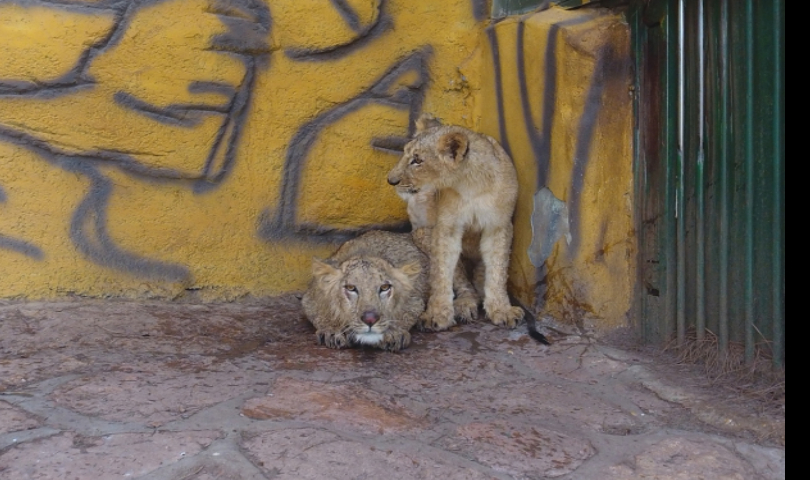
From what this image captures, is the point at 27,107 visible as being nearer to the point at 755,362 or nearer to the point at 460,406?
the point at 460,406

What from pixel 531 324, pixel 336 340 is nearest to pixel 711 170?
pixel 531 324

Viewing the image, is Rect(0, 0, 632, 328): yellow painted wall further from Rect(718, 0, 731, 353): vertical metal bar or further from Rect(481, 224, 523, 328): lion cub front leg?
A: Rect(718, 0, 731, 353): vertical metal bar

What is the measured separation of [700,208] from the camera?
4.31 meters

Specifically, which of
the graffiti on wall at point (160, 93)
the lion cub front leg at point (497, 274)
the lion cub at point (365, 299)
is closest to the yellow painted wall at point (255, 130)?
the graffiti on wall at point (160, 93)

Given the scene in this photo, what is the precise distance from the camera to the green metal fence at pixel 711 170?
12.7 feet

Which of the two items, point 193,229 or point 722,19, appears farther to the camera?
point 193,229

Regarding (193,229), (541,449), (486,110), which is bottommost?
(541,449)

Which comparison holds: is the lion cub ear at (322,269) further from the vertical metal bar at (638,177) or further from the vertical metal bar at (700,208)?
the vertical metal bar at (700,208)

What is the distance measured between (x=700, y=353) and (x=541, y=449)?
4.71 feet

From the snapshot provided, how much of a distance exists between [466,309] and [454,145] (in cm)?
112

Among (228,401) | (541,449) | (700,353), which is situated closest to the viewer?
(541,449)

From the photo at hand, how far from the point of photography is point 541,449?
11.0ft

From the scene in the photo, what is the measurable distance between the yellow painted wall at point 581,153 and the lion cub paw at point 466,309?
0.36 m

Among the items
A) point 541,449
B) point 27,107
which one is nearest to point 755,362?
point 541,449
